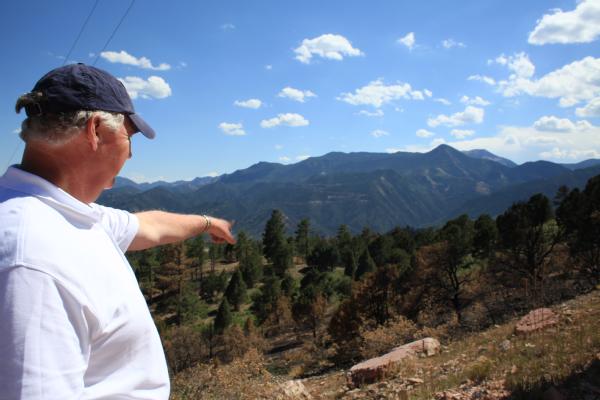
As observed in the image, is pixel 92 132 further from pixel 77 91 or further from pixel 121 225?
pixel 121 225

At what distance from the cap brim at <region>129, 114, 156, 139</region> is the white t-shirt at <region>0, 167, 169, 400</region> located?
0.60 metres

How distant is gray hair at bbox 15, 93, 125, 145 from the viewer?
4.83 ft

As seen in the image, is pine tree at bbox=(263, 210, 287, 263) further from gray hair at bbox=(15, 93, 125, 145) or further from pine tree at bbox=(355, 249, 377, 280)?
gray hair at bbox=(15, 93, 125, 145)

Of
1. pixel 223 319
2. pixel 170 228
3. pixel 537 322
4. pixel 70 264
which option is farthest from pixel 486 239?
pixel 70 264

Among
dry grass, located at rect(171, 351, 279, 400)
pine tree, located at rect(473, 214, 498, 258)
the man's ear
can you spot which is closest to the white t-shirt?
the man's ear

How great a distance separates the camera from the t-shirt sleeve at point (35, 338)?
40.9 inches

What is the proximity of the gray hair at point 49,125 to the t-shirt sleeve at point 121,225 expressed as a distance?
4.00 feet

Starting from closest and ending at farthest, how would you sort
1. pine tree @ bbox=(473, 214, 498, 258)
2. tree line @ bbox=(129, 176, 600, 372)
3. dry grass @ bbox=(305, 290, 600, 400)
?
dry grass @ bbox=(305, 290, 600, 400) < tree line @ bbox=(129, 176, 600, 372) < pine tree @ bbox=(473, 214, 498, 258)

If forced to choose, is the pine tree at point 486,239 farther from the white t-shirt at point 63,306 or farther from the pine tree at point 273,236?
the white t-shirt at point 63,306

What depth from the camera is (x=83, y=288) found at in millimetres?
1226

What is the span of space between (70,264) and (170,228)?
2250 mm

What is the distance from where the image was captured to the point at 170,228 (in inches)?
134

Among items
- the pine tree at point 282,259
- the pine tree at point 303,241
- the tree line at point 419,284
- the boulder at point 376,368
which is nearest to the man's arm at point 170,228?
the boulder at point 376,368

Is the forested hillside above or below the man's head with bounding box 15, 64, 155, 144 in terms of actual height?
below
